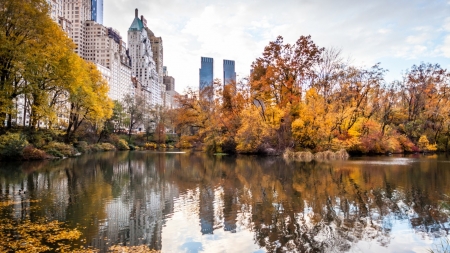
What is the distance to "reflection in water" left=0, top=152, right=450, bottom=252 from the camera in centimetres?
780

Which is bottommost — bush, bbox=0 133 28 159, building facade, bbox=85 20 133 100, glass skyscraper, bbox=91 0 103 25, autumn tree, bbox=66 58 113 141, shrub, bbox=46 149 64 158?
shrub, bbox=46 149 64 158

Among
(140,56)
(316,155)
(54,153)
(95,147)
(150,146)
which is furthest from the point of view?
(140,56)

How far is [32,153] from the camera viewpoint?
29.0m

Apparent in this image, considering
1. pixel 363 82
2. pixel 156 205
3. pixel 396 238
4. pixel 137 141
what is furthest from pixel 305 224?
pixel 137 141

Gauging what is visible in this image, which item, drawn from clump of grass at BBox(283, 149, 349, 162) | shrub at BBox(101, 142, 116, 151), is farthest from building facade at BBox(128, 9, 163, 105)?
clump of grass at BBox(283, 149, 349, 162)

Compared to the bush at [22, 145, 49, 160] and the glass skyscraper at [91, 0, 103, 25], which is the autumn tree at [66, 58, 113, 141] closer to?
the bush at [22, 145, 49, 160]

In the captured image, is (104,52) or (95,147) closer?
(95,147)

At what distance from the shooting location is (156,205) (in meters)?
11.7

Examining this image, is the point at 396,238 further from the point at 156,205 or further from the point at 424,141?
the point at 424,141

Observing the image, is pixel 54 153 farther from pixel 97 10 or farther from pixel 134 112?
pixel 97 10

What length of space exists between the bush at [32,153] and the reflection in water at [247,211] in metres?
12.3

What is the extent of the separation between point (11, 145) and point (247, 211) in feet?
79.7

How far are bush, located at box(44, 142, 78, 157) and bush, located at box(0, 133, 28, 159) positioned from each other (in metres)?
4.25

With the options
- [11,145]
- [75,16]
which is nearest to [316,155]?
[11,145]
